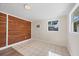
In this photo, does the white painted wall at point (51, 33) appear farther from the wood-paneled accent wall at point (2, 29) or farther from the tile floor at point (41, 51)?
the wood-paneled accent wall at point (2, 29)

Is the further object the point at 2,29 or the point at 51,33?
the point at 51,33

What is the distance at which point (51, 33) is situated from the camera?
559 centimetres

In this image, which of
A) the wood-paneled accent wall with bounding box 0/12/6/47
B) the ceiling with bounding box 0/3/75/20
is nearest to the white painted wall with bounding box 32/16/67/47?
the ceiling with bounding box 0/3/75/20

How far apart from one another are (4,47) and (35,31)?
333cm

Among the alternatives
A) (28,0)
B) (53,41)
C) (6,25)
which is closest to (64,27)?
(53,41)

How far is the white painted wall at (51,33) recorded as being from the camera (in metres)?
4.80

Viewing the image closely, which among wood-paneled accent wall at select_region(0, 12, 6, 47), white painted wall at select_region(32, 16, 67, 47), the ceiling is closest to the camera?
the ceiling

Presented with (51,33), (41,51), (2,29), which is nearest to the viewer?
(2,29)

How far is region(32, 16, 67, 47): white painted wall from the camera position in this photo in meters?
4.80

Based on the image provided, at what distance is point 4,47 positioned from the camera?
347 cm

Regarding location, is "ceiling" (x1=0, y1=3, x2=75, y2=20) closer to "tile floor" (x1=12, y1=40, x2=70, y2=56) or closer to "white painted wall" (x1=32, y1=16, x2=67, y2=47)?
"white painted wall" (x1=32, y1=16, x2=67, y2=47)

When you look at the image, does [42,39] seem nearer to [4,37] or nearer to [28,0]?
[4,37]

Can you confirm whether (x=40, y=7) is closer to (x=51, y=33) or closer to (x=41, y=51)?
(x=41, y=51)

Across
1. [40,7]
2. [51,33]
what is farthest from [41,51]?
[51,33]
